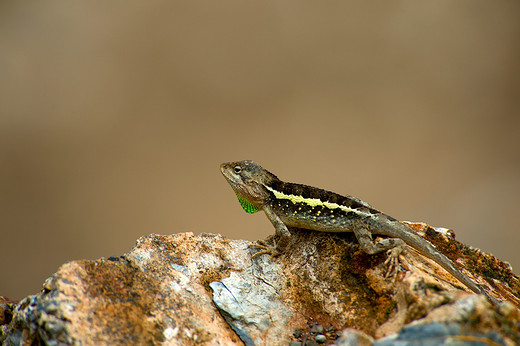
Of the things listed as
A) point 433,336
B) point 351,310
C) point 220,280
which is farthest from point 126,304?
point 433,336

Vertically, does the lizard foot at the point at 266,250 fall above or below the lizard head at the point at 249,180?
below

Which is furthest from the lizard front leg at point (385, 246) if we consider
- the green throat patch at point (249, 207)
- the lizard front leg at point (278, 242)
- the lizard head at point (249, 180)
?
the green throat patch at point (249, 207)

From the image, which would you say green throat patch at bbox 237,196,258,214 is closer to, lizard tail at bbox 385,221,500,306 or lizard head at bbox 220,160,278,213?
lizard head at bbox 220,160,278,213

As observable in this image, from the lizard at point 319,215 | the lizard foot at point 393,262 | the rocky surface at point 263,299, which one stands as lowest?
the rocky surface at point 263,299

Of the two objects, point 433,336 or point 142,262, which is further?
point 142,262

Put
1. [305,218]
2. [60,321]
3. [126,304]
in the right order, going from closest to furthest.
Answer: [60,321], [126,304], [305,218]

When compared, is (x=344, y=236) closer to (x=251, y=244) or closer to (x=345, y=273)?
(x=345, y=273)

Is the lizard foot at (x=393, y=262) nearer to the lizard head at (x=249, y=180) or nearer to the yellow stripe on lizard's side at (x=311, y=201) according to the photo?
the yellow stripe on lizard's side at (x=311, y=201)
